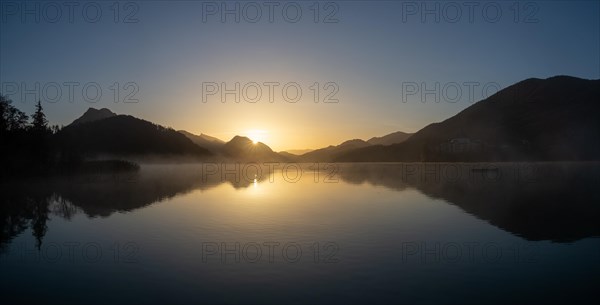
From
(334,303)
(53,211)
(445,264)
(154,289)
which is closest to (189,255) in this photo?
(154,289)

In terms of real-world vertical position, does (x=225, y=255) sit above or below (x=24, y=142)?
below

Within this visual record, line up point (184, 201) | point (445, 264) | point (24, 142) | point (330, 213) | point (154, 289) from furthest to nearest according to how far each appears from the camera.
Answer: point (24, 142)
point (184, 201)
point (330, 213)
point (445, 264)
point (154, 289)

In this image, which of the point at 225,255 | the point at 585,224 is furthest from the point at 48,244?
the point at 585,224

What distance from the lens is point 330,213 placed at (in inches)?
1948

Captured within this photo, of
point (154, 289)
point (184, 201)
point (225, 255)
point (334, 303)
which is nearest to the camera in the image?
point (334, 303)

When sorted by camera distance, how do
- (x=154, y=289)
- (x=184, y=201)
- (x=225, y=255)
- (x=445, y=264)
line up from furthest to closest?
1. (x=184, y=201)
2. (x=225, y=255)
3. (x=445, y=264)
4. (x=154, y=289)

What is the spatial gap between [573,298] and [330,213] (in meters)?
31.8

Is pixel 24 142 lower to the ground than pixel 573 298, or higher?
higher

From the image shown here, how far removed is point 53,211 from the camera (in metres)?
51.7

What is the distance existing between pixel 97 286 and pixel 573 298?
2456cm

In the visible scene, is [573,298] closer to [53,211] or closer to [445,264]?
[445,264]

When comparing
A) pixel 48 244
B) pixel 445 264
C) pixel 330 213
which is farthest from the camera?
pixel 330 213

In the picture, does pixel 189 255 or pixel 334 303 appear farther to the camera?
pixel 189 255

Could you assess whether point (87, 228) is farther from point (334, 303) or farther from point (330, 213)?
point (334, 303)
